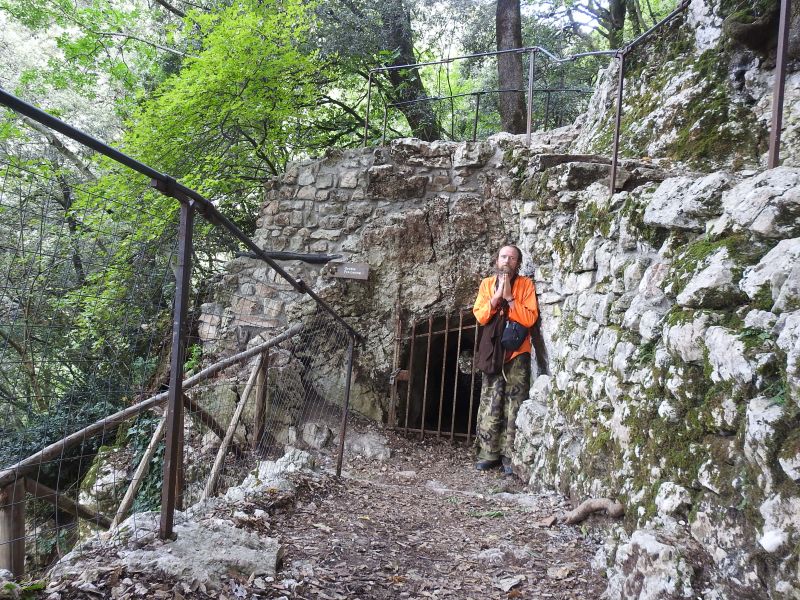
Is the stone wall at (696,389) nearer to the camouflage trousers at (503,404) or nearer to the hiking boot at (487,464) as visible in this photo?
the camouflage trousers at (503,404)

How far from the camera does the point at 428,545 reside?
8.79ft

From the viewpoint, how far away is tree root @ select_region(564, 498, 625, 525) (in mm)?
2379

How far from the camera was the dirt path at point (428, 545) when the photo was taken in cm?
212

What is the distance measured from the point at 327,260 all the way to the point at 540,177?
242cm

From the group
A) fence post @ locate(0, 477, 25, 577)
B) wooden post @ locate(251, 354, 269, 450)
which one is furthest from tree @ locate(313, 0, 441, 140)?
fence post @ locate(0, 477, 25, 577)

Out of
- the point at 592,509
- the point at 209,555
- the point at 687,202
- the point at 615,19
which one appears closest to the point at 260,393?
the point at 209,555

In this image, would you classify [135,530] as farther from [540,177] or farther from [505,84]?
[505,84]

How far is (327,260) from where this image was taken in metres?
5.66

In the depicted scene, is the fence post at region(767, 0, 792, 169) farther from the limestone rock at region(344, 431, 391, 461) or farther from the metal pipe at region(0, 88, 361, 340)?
the limestone rock at region(344, 431, 391, 461)

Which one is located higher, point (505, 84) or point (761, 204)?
point (505, 84)

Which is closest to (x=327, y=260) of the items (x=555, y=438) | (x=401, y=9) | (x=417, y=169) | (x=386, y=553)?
(x=417, y=169)

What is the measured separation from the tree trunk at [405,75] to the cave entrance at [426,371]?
3842 mm

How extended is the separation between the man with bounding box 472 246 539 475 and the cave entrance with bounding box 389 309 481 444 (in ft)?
1.34

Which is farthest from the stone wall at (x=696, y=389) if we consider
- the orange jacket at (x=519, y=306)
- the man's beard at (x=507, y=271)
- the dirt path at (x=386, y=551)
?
the man's beard at (x=507, y=271)
